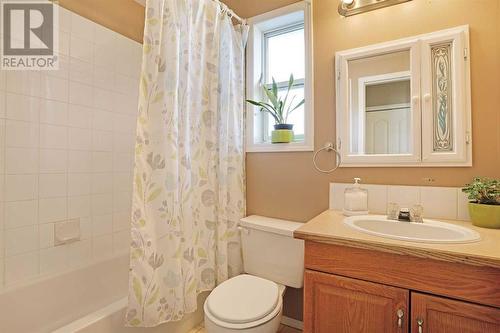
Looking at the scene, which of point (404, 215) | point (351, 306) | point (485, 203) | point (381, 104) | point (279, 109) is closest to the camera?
point (351, 306)

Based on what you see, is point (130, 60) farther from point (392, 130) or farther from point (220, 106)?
point (392, 130)

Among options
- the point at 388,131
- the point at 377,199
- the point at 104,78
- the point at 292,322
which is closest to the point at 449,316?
the point at 377,199

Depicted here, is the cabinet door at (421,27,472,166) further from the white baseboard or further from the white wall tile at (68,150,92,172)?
the white wall tile at (68,150,92,172)

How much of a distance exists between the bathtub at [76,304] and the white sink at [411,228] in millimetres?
1159

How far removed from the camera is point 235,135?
6.04 ft

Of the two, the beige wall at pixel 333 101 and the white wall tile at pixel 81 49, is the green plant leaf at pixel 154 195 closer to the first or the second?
the beige wall at pixel 333 101

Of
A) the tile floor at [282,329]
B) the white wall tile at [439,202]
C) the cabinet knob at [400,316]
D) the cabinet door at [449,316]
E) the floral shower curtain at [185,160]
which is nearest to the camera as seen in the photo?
the cabinet door at [449,316]

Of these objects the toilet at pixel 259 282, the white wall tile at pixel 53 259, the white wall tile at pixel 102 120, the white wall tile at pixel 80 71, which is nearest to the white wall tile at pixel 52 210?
the white wall tile at pixel 53 259

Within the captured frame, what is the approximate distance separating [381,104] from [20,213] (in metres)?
2.07

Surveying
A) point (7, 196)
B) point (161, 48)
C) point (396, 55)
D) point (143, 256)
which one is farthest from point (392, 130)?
point (7, 196)

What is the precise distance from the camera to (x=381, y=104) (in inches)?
59.5

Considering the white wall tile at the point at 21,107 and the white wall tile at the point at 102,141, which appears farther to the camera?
the white wall tile at the point at 102,141

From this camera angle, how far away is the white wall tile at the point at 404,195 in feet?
4.65

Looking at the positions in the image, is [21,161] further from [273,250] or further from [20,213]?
[273,250]
